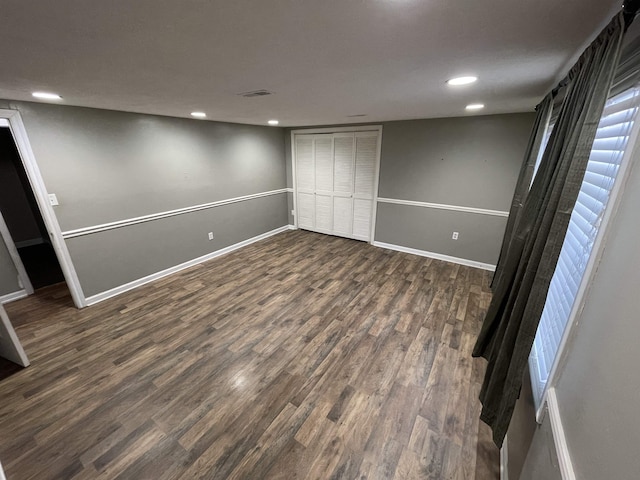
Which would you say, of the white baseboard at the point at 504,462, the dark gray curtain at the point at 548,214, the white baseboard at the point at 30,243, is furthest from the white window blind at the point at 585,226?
the white baseboard at the point at 30,243

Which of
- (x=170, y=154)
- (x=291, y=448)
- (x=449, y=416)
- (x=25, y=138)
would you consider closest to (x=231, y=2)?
(x=291, y=448)

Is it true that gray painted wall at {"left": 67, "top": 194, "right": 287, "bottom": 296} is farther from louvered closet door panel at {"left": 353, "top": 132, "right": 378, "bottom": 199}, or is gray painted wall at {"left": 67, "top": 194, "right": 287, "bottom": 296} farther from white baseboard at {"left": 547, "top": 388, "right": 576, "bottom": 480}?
white baseboard at {"left": 547, "top": 388, "right": 576, "bottom": 480}

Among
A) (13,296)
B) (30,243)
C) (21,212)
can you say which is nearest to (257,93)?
(13,296)

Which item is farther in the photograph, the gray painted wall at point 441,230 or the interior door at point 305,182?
the interior door at point 305,182

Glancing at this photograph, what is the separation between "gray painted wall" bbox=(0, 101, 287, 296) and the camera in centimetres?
251

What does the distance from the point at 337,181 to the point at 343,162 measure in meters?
0.37

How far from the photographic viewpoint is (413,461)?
1440 millimetres

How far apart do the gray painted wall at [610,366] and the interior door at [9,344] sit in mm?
3381

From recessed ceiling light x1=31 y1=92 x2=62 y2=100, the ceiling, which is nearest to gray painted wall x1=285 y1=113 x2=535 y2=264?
the ceiling

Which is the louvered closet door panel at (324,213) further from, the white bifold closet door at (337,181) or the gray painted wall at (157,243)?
the gray painted wall at (157,243)

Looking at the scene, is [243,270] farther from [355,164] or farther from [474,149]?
[474,149]

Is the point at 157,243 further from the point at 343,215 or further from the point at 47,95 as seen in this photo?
the point at 343,215

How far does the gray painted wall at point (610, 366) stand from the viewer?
52cm

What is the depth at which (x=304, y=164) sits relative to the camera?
5.03 metres
